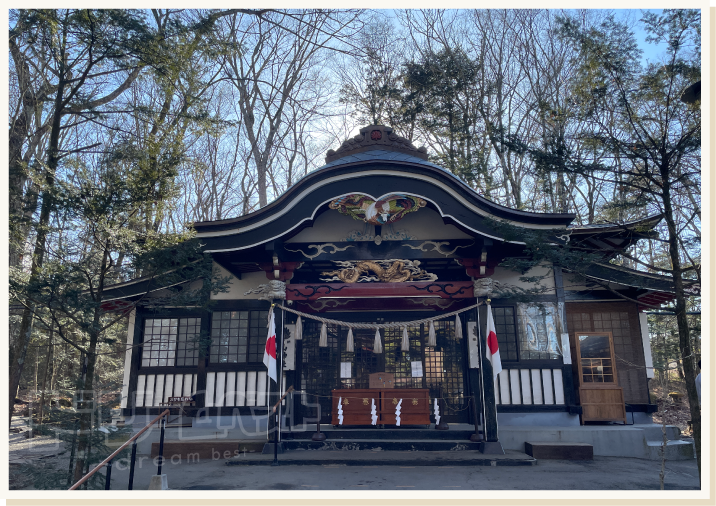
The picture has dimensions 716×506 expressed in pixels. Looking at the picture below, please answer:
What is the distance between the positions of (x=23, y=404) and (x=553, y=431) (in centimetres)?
1931

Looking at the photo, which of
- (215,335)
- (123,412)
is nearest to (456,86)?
(215,335)

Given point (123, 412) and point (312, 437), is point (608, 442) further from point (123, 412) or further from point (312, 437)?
point (123, 412)

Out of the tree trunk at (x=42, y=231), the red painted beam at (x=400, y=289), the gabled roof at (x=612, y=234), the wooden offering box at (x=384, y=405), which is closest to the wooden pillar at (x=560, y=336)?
the gabled roof at (x=612, y=234)

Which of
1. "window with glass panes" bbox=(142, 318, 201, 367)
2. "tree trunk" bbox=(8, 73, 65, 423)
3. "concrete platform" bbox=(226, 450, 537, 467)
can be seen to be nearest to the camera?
"tree trunk" bbox=(8, 73, 65, 423)

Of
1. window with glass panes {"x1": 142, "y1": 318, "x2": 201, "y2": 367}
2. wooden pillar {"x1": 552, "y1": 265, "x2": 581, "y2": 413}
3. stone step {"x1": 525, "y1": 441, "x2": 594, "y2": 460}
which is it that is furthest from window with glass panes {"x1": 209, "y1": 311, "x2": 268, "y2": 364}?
wooden pillar {"x1": 552, "y1": 265, "x2": 581, "y2": 413}

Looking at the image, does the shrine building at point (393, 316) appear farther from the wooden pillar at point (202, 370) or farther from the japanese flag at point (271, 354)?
the japanese flag at point (271, 354)

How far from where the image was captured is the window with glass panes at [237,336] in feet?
35.1

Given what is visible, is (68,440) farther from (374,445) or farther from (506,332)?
(506,332)

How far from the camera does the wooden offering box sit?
9.82 metres

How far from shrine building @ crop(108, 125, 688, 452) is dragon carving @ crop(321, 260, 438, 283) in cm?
2

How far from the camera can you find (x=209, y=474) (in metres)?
7.59

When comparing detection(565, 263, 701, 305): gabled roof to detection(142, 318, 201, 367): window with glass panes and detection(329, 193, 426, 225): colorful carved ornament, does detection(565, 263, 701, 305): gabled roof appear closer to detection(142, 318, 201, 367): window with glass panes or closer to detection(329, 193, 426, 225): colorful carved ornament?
detection(329, 193, 426, 225): colorful carved ornament

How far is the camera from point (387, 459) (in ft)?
26.7

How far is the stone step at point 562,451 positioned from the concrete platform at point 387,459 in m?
0.25
